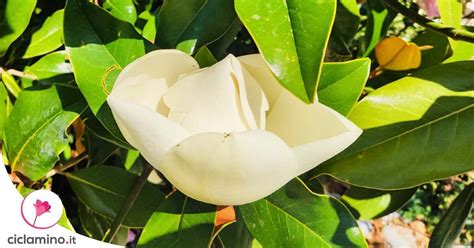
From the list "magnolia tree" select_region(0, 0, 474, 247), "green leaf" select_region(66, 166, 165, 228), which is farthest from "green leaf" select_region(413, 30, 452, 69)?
"green leaf" select_region(66, 166, 165, 228)

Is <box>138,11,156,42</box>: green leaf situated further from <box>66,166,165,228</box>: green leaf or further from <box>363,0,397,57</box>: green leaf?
<box>363,0,397,57</box>: green leaf

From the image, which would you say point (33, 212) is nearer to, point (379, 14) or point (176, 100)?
point (176, 100)

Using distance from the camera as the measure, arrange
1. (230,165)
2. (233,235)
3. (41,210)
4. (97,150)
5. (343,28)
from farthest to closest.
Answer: (97,150) → (343,28) → (233,235) → (41,210) → (230,165)

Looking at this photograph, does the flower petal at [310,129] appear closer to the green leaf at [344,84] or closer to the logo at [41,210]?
the green leaf at [344,84]

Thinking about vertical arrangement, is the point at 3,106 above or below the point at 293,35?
below

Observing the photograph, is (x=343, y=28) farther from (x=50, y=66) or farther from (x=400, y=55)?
(x=50, y=66)

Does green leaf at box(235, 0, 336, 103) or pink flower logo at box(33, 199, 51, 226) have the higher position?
green leaf at box(235, 0, 336, 103)

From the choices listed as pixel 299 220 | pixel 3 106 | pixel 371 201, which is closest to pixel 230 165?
pixel 299 220
